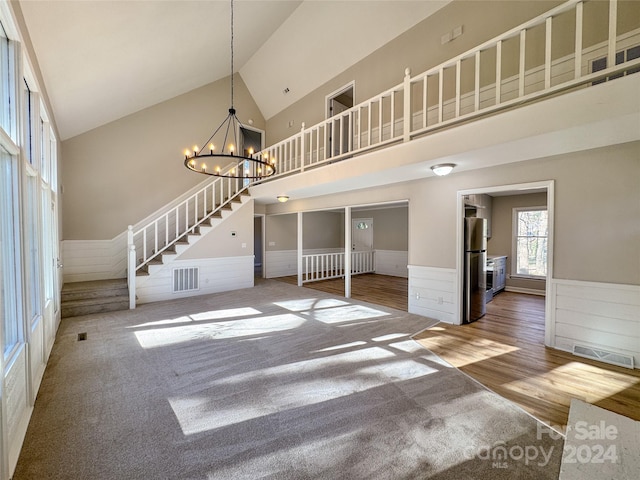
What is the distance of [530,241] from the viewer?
23.8 feet

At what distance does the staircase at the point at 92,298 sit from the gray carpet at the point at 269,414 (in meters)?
1.21

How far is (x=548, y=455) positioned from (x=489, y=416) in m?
0.42

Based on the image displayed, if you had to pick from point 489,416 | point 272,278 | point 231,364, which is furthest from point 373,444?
point 272,278

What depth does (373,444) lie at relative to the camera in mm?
1978

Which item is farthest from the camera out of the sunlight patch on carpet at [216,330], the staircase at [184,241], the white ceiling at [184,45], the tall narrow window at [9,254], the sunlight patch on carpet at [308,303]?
the staircase at [184,241]

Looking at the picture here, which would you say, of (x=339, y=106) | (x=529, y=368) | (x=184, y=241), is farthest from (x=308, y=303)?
(x=339, y=106)

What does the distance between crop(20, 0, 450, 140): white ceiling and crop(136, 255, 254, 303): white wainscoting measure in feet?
11.3

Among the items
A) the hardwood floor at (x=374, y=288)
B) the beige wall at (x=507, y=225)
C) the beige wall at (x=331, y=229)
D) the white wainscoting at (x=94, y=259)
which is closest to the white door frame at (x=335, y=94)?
the beige wall at (x=331, y=229)

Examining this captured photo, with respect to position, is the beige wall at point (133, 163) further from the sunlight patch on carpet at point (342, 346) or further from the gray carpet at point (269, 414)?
the sunlight patch on carpet at point (342, 346)

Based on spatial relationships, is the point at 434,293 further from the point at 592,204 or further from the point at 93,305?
the point at 93,305

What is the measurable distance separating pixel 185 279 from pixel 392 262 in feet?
22.4

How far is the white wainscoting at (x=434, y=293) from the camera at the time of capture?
Answer: 4703mm

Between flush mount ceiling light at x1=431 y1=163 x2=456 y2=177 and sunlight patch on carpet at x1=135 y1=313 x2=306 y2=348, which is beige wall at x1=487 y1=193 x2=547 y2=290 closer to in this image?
flush mount ceiling light at x1=431 y1=163 x2=456 y2=177

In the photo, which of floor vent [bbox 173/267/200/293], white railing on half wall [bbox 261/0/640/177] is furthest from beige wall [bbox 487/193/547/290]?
floor vent [bbox 173/267/200/293]
